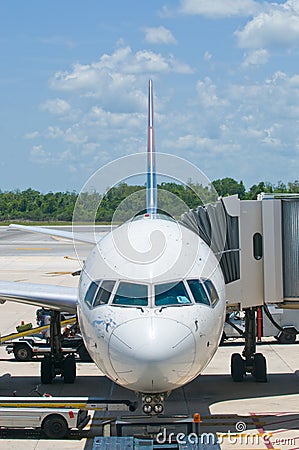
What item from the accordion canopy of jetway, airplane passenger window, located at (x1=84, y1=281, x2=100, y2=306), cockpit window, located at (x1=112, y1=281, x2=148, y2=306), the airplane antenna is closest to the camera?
cockpit window, located at (x1=112, y1=281, x2=148, y2=306)

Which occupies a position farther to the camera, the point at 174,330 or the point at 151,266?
the point at 151,266

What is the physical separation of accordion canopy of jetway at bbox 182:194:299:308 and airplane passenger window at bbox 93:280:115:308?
5.27 meters

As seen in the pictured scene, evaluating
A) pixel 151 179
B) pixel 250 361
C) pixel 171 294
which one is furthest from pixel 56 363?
pixel 171 294

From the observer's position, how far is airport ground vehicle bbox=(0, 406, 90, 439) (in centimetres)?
1563

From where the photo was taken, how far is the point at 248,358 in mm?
21531

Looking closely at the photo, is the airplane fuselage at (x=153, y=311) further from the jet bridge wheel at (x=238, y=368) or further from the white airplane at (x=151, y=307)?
the jet bridge wheel at (x=238, y=368)

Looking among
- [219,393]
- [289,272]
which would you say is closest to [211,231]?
[289,272]

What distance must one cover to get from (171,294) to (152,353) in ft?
5.17

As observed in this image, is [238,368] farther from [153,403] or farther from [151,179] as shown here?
[153,403]

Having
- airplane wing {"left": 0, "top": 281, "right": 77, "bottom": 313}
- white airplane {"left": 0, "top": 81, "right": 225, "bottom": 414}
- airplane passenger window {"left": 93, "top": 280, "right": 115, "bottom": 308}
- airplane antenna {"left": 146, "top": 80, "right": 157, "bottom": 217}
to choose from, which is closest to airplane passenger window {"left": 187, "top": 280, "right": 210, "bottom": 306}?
white airplane {"left": 0, "top": 81, "right": 225, "bottom": 414}

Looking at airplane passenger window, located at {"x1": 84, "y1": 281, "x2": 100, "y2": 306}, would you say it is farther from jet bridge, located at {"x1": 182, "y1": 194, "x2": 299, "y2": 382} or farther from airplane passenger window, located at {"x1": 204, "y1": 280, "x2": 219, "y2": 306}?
jet bridge, located at {"x1": 182, "y1": 194, "x2": 299, "y2": 382}

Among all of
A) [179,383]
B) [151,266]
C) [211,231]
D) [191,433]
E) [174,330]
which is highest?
[211,231]

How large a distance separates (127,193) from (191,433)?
7.04 meters

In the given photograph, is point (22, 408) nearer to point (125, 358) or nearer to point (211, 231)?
point (125, 358)
